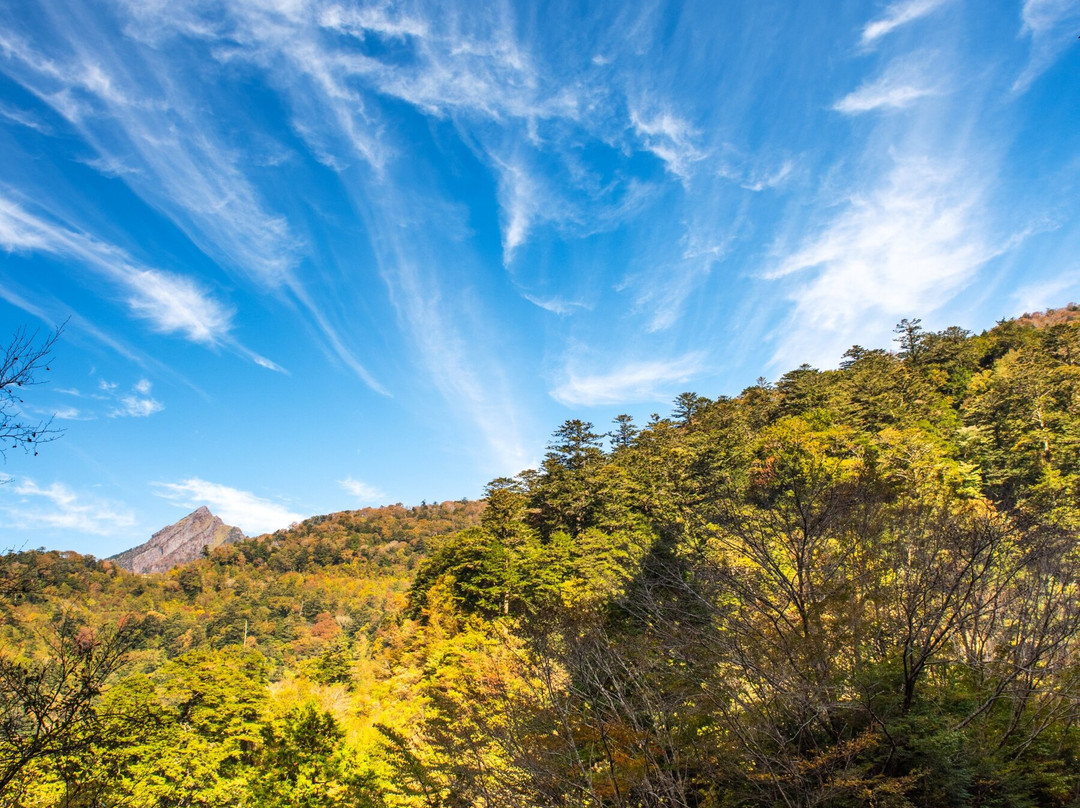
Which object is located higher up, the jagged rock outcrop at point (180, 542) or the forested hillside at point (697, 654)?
the jagged rock outcrop at point (180, 542)

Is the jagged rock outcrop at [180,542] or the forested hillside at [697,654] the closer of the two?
the forested hillside at [697,654]

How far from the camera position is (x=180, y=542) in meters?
159

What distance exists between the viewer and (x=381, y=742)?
738 inches

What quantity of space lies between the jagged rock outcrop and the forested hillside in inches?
5929

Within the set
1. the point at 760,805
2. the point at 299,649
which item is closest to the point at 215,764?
the point at 760,805

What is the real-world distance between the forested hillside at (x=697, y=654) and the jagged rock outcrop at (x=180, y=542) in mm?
150594

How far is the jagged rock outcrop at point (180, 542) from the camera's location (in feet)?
496

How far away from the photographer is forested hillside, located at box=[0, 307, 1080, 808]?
8.37m

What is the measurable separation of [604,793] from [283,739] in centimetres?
1571

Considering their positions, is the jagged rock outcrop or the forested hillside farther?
the jagged rock outcrop

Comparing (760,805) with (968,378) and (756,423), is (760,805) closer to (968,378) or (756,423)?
(756,423)

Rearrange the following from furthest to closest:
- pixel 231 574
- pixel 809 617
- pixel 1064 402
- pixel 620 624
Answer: pixel 231 574, pixel 1064 402, pixel 620 624, pixel 809 617

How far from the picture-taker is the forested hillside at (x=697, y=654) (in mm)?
A: 8367

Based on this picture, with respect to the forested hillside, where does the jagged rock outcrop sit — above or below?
above
